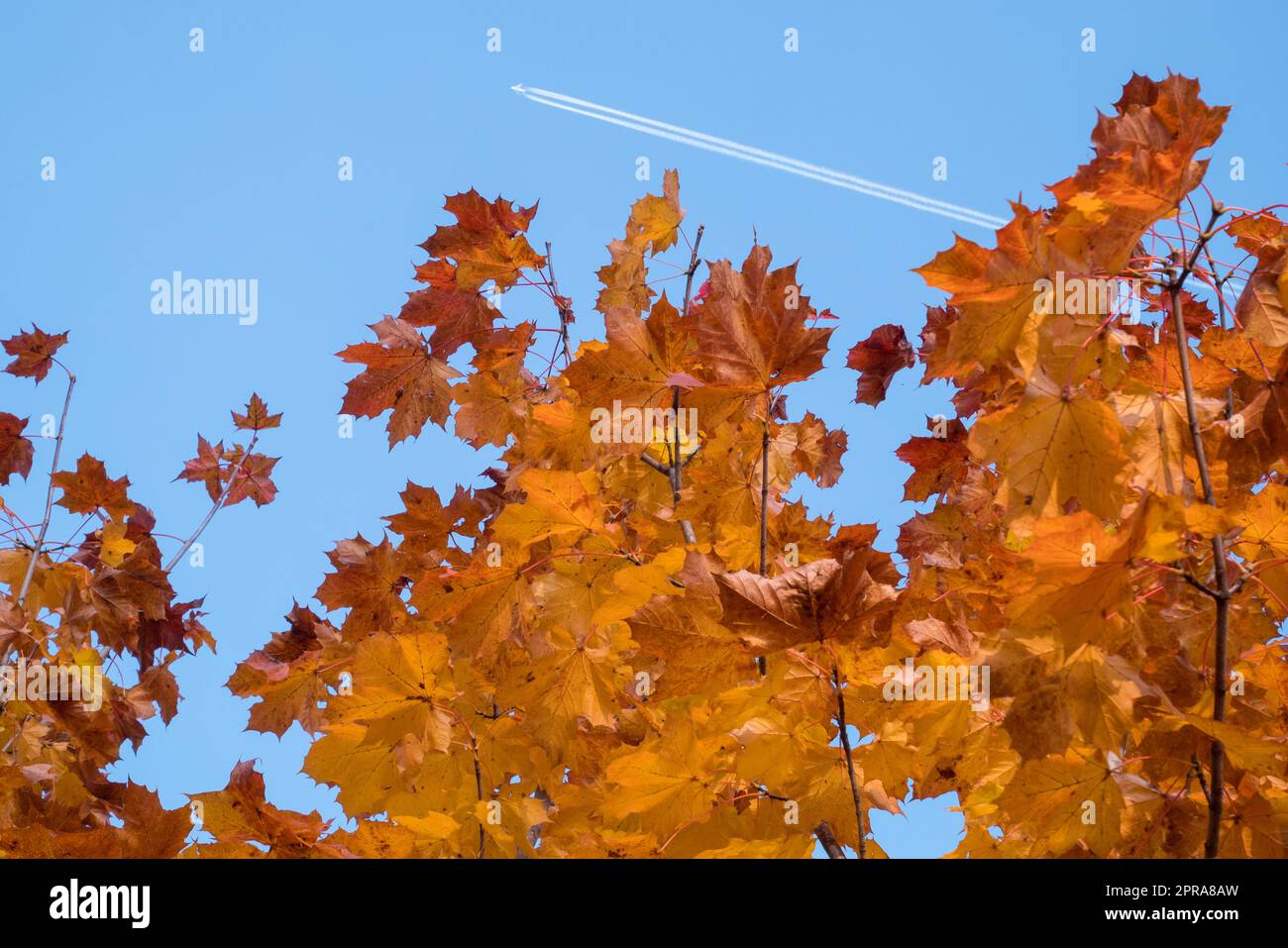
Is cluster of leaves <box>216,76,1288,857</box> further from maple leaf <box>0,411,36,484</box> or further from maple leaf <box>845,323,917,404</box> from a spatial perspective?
maple leaf <box>0,411,36,484</box>

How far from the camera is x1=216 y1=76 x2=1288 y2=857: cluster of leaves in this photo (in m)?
1.76

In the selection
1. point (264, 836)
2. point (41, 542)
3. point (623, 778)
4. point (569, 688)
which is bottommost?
point (264, 836)

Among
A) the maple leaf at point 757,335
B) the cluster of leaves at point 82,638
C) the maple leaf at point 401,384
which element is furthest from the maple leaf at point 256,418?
the maple leaf at point 757,335

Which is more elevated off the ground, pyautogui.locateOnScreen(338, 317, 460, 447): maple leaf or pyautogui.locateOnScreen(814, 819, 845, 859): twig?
pyautogui.locateOnScreen(338, 317, 460, 447): maple leaf

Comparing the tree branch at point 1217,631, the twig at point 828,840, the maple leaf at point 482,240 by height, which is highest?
the maple leaf at point 482,240

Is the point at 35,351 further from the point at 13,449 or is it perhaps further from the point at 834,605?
the point at 834,605

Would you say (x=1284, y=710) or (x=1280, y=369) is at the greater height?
(x=1280, y=369)

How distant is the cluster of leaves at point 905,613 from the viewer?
1.76m

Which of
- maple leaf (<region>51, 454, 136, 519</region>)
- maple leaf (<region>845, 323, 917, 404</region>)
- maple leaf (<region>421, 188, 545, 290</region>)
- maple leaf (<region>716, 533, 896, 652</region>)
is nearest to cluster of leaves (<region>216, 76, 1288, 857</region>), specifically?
A: maple leaf (<region>716, 533, 896, 652</region>)

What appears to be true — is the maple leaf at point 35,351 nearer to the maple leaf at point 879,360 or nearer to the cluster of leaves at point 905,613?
the cluster of leaves at point 905,613
